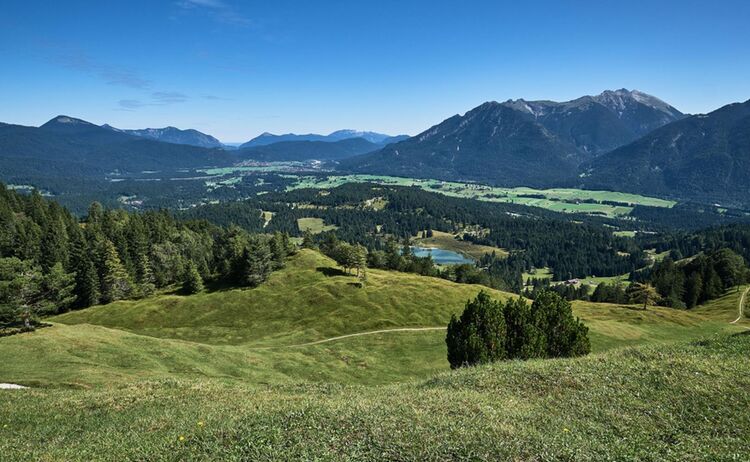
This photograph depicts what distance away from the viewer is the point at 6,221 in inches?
5581

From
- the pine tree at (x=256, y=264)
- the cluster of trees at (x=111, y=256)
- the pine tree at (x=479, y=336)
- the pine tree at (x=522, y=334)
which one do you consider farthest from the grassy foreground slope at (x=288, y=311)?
the pine tree at (x=522, y=334)

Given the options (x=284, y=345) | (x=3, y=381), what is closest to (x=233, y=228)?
(x=284, y=345)

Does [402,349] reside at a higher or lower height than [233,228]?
lower

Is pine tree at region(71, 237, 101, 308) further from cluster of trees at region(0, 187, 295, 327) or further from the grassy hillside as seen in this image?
the grassy hillside

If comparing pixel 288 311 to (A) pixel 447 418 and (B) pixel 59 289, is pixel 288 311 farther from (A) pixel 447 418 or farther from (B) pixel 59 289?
(A) pixel 447 418

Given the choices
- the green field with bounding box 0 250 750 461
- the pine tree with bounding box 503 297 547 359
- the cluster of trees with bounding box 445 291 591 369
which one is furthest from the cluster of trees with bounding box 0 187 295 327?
the pine tree with bounding box 503 297 547 359

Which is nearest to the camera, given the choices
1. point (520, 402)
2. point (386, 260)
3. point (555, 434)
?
point (555, 434)

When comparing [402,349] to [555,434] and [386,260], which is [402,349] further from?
[386,260]

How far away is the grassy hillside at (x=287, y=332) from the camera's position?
57344 millimetres

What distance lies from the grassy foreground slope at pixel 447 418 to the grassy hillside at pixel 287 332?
20335 mm

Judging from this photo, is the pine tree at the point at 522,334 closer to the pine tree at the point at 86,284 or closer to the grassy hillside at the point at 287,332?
the grassy hillside at the point at 287,332

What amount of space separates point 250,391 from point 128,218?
6708 inches

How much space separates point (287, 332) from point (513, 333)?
6036 cm

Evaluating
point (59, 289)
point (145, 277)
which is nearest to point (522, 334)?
point (59, 289)
